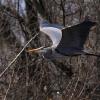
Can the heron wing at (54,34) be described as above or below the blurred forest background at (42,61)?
above

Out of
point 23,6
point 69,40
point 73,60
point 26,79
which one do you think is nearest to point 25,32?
point 23,6

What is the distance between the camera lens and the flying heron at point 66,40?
3836mm

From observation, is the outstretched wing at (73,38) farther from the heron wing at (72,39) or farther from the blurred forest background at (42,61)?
the blurred forest background at (42,61)

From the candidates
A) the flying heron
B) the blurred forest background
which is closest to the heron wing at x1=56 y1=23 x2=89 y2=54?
the flying heron

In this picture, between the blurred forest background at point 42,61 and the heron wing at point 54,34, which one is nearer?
the heron wing at point 54,34

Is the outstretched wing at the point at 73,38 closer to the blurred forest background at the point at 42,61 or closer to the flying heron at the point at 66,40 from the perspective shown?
the flying heron at the point at 66,40

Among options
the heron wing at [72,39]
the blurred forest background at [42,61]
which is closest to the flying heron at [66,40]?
the heron wing at [72,39]

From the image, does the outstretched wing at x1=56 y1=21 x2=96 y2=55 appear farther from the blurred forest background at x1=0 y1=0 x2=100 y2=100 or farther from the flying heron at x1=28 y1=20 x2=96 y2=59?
the blurred forest background at x1=0 y1=0 x2=100 y2=100

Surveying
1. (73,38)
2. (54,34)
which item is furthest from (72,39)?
(54,34)

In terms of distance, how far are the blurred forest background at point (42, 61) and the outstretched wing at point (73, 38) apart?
114 cm

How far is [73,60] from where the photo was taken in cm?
700

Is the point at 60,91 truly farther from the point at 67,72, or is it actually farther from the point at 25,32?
the point at 25,32

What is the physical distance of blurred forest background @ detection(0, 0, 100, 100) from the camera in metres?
5.92

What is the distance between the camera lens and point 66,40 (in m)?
3.98
